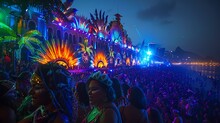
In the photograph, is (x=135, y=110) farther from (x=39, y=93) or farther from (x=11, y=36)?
(x=11, y=36)

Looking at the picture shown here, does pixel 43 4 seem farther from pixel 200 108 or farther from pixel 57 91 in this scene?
pixel 57 91

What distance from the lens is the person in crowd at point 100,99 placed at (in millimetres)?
2461

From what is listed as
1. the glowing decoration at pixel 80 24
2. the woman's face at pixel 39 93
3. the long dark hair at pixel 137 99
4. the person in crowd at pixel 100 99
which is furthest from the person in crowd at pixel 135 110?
the glowing decoration at pixel 80 24

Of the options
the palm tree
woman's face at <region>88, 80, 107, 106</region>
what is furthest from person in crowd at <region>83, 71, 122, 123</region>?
the palm tree

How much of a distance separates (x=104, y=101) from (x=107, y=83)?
23 cm

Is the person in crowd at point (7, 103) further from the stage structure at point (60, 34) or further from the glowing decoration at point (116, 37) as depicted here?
the glowing decoration at point (116, 37)

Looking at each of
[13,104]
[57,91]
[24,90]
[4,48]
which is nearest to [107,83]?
[57,91]

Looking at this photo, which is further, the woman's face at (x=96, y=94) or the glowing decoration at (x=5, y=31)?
the glowing decoration at (x=5, y=31)

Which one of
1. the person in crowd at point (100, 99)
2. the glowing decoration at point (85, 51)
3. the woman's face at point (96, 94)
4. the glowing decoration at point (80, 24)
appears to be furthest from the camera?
the glowing decoration at point (80, 24)

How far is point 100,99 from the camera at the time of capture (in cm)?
265

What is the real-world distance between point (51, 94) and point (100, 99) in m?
0.65

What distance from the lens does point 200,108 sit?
13461mm

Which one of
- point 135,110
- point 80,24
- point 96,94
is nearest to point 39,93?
point 96,94

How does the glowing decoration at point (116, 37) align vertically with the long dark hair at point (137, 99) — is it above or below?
above
